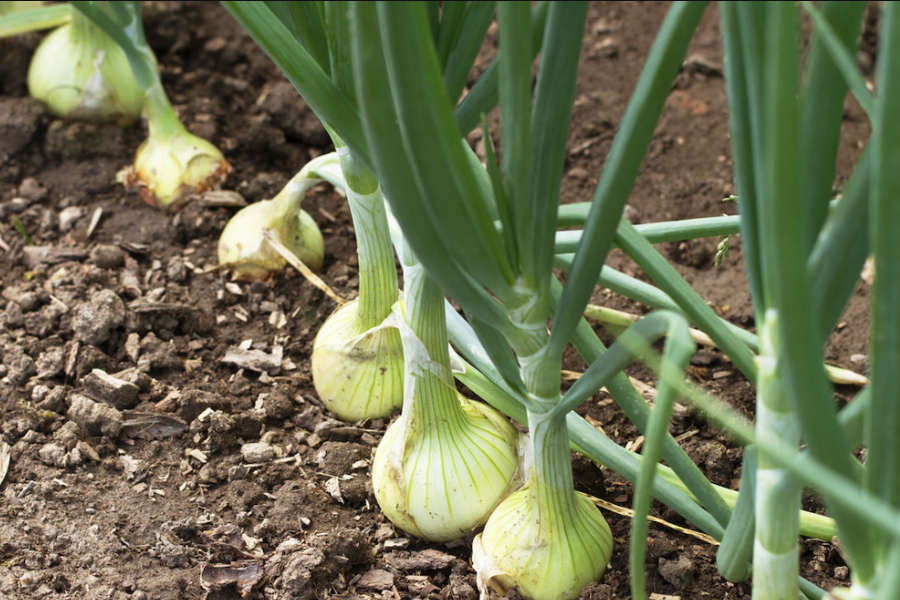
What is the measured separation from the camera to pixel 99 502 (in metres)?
1.23

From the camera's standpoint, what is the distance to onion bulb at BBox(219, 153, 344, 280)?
63.0 inches

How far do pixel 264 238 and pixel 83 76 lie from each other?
2.59ft

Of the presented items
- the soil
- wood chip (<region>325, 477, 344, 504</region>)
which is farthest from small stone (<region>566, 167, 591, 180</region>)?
wood chip (<region>325, 477, 344, 504</region>)

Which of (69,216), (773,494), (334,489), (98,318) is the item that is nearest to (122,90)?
(69,216)

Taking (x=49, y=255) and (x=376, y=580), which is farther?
(x=49, y=255)

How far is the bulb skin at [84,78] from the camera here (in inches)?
79.8

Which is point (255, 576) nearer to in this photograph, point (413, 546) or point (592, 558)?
point (413, 546)

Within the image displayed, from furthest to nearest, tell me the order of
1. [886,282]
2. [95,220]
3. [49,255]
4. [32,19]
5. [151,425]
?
[32,19] → [95,220] → [49,255] → [151,425] → [886,282]

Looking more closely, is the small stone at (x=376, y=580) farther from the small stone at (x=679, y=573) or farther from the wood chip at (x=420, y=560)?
the small stone at (x=679, y=573)

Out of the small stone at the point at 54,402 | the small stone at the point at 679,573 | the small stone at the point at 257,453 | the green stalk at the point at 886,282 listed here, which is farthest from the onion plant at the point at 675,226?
the small stone at the point at 54,402

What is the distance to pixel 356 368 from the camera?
1334mm

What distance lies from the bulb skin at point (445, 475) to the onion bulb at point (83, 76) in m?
1.36

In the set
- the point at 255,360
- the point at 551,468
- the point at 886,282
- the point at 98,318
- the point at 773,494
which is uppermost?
the point at 886,282

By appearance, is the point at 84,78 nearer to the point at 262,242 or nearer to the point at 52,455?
the point at 262,242
